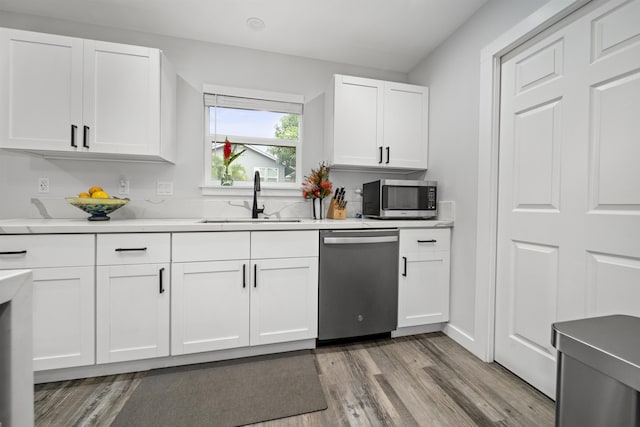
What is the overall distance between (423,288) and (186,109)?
2467 millimetres

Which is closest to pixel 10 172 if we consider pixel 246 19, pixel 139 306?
pixel 139 306

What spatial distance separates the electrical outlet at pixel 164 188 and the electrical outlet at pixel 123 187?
0.71 feet

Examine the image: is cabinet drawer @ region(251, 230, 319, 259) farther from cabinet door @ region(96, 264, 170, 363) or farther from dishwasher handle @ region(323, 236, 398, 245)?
cabinet door @ region(96, 264, 170, 363)

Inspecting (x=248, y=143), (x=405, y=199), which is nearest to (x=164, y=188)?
(x=248, y=143)

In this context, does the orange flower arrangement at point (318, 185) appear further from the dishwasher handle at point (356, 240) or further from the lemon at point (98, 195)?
the lemon at point (98, 195)

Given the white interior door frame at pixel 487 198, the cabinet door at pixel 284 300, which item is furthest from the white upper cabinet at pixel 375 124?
the cabinet door at pixel 284 300

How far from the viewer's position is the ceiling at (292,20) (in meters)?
1.88

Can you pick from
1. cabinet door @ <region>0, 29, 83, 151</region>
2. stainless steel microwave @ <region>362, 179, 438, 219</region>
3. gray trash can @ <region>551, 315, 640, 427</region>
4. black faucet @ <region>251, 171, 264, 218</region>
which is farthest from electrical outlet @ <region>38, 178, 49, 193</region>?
gray trash can @ <region>551, 315, 640, 427</region>

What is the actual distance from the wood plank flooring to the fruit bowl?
1.01 metres

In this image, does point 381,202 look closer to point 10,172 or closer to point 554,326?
point 554,326

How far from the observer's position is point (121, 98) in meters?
1.87

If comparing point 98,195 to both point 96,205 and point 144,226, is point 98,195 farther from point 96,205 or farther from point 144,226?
point 144,226

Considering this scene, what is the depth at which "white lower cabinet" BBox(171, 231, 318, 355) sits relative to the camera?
5.50 ft

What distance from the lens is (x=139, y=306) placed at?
1.61 metres
